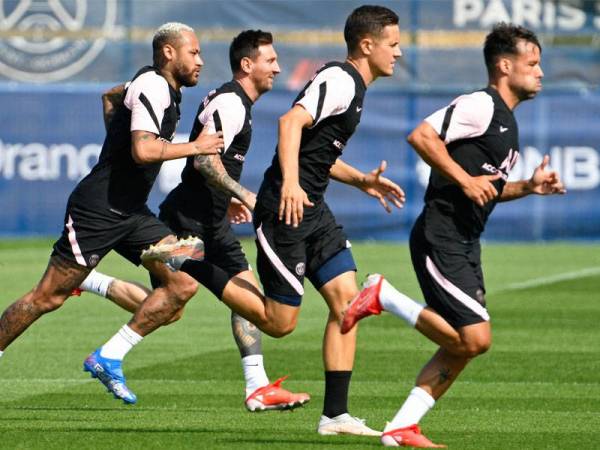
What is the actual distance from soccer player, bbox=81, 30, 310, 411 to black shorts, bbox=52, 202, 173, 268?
0.29 m

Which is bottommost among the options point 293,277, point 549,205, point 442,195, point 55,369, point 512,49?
point 549,205

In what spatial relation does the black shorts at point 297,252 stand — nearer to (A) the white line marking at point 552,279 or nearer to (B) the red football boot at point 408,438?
(B) the red football boot at point 408,438

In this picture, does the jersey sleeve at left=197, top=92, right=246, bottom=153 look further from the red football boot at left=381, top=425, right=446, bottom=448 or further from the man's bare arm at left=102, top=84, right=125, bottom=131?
the red football boot at left=381, top=425, right=446, bottom=448

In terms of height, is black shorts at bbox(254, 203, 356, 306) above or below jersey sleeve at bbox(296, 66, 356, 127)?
below

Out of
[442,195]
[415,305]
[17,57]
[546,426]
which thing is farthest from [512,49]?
[17,57]

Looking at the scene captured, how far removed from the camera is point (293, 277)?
10016mm

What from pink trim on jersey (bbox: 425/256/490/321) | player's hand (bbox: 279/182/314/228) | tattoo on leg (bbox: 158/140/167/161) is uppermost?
tattoo on leg (bbox: 158/140/167/161)

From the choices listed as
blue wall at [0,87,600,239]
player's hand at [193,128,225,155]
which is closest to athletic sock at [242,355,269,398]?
player's hand at [193,128,225,155]

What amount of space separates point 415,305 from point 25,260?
Result: 47.0 ft

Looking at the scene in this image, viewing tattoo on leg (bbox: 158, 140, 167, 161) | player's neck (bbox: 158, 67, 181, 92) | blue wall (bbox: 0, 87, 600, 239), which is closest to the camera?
tattoo on leg (bbox: 158, 140, 167, 161)

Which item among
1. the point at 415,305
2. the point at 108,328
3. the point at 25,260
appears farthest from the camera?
the point at 25,260

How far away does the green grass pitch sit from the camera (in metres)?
9.77

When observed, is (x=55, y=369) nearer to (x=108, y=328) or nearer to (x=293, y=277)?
(x=108, y=328)

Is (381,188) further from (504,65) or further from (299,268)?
(504,65)
